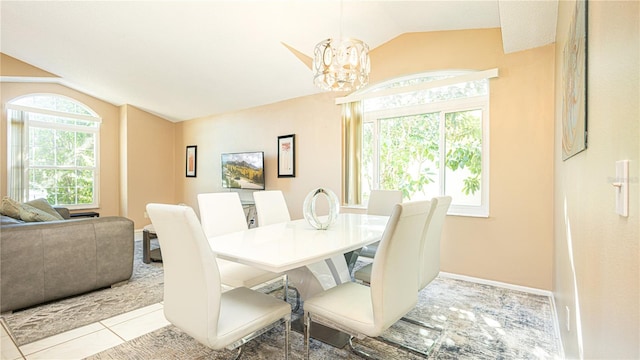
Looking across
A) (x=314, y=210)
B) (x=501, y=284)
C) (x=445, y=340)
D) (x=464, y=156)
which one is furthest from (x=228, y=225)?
(x=501, y=284)

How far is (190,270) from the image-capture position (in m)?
1.36

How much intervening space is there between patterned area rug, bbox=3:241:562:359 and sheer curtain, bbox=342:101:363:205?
1.61m

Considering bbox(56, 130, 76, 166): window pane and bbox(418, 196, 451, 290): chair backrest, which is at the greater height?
bbox(56, 130, 76, 166): window pane

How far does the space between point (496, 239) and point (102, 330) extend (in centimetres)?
369

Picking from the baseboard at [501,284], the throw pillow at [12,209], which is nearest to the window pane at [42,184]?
the throw pillow at [12,209]

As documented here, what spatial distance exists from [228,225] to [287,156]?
2512 millimetres

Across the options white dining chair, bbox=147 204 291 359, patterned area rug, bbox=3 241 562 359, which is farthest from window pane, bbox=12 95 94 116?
white dining chair, bbox=147 204 291 359

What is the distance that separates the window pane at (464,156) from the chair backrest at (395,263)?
85.1 inches

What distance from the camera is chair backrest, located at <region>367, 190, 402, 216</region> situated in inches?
132

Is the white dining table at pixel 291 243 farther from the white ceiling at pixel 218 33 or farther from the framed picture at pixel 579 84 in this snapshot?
the white ceiling at pixel 218 33

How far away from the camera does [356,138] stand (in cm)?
418

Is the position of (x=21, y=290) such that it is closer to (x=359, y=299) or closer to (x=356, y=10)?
(x=359, y=299)

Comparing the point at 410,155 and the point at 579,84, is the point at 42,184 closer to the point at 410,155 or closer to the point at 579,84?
the point at 410,155

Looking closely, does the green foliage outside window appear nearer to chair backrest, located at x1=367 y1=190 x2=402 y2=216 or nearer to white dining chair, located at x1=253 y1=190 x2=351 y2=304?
chair backrest, located at x1=367 y1=190 x2=402 y2=216
